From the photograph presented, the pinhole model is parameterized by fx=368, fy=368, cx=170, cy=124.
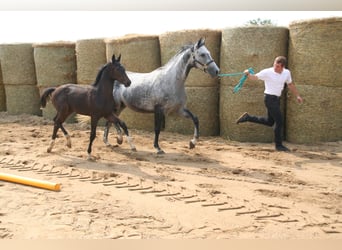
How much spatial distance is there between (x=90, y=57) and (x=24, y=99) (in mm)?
3160

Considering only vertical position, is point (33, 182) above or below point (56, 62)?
below

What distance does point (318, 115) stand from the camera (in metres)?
6.93

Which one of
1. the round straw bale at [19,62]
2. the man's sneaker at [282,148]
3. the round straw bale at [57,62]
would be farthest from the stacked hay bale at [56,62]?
the man's sneaker at [282,148]

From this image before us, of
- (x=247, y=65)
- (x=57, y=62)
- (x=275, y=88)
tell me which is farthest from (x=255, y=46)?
(x=57, y=62)

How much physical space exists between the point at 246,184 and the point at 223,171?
0.73 metres

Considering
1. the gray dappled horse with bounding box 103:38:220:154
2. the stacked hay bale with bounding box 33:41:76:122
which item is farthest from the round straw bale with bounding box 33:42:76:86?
the gray dappled horse with bounding box 103:38:220:154

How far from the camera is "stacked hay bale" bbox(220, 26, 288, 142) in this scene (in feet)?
23.7

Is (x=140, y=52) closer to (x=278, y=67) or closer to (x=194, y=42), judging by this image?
(x=194, y=42)

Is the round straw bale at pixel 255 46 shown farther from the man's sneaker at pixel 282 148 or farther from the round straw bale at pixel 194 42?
the man's sneaker at pixel 282 148

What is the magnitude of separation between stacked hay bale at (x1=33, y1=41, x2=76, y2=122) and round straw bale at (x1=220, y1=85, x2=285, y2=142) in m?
4.75

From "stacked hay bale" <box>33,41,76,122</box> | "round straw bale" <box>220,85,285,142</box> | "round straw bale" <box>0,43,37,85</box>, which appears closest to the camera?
"round straw bale" <box>220,85,285,142</box>

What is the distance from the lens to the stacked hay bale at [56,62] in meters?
10.3

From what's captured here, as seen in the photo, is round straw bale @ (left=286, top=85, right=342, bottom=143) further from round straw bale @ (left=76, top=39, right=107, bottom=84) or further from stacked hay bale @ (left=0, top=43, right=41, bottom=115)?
stacked hay bale @ (left=0, top=43, right=41, bottom=115)

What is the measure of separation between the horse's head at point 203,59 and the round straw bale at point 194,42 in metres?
1.27
